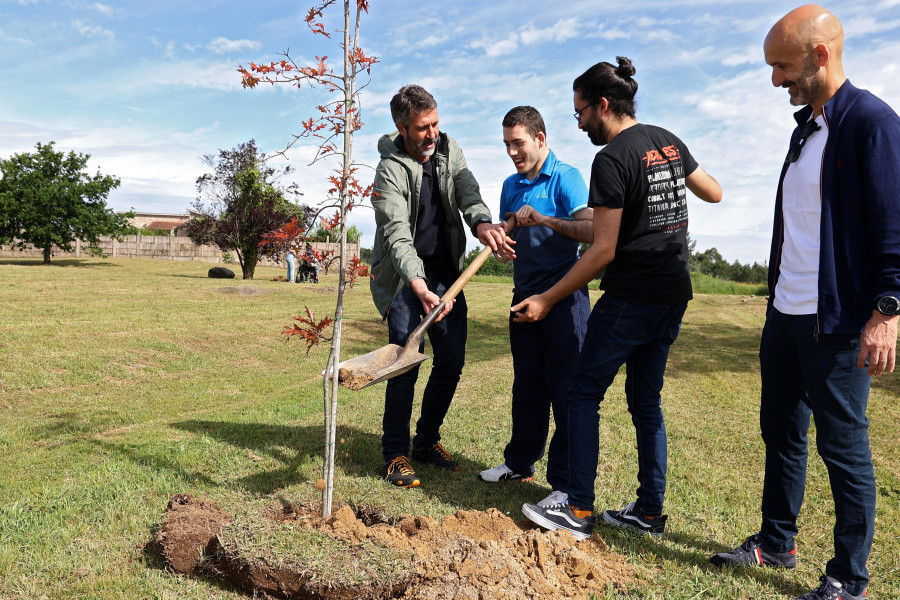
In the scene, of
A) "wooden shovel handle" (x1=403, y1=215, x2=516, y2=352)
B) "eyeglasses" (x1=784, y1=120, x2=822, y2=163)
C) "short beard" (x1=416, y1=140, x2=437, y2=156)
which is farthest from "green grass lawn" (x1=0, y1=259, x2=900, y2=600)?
"short beard" (x1=416, y1=140, x2=437, y2=156)

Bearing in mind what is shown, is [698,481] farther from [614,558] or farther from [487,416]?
[487,416]

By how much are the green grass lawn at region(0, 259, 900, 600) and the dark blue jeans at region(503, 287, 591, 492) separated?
237 mm

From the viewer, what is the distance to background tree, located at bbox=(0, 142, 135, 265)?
24.3 metres

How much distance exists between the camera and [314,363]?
29.4 ft

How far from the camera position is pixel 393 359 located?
3385 mm

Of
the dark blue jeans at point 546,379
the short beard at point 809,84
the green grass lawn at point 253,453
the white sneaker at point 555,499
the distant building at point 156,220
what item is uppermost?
the distant building at point 156,220

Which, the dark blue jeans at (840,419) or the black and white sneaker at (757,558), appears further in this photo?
the black and white sneaker at (757,558)

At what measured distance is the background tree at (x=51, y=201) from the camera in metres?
24.3

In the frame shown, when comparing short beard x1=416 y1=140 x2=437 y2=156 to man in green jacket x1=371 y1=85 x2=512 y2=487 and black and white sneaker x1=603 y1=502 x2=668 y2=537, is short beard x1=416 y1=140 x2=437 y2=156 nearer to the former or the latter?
man in green jacket x1=371 y1=85 x2=512 y2=487

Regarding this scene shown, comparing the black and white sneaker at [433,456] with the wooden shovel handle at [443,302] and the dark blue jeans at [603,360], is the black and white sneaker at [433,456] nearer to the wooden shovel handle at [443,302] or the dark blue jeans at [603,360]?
the wooden shovel handle at [443,302]

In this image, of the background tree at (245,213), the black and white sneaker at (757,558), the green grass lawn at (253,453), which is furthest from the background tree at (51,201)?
the black and white sneaker at (757,558)

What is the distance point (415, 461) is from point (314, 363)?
5022mm

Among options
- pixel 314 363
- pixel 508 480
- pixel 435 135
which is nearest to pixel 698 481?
pixel 508 480

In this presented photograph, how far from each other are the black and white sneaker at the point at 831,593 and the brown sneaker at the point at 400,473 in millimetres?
2099
